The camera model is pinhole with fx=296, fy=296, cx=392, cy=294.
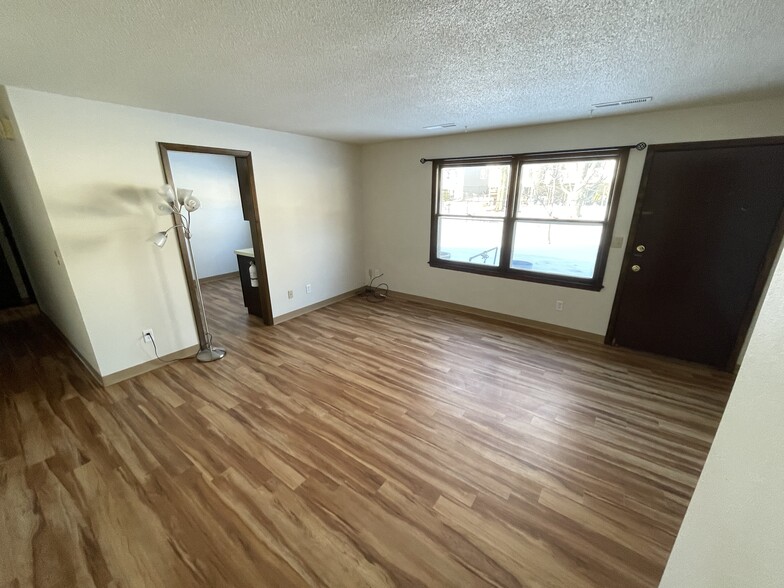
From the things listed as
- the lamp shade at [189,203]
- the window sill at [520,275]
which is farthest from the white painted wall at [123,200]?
the window sill at [520,275]

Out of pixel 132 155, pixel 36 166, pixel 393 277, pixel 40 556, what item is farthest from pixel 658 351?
pixel 36 166

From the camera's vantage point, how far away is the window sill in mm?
3447

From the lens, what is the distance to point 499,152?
12.0 feet

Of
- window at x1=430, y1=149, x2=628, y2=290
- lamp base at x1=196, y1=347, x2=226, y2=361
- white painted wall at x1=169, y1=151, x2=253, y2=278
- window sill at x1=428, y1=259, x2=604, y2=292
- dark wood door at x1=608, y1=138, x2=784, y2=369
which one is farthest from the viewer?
white painted wall at x1=169, y1=151, x2=253, y2=278

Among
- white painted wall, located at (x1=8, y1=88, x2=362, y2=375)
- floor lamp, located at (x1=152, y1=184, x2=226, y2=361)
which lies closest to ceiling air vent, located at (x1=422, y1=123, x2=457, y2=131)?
white painted wall, located at (x1=8, y1=88, x2=362, y2=375)

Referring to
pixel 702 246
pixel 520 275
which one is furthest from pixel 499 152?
pixel 702 246

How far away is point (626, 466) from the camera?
1.90 metres

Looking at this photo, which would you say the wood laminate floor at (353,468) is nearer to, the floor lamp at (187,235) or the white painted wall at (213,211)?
the floor lamp at (187,235)

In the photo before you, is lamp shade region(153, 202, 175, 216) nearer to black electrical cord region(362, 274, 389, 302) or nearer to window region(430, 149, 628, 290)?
black electrical cord region(362, 274, 389, 302)

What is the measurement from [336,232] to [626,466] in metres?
4.23

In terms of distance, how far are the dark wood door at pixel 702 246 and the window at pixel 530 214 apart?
0.33 metres

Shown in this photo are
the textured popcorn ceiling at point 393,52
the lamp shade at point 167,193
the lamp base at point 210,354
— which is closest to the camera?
the textured popcorn ceiling at point 393,52

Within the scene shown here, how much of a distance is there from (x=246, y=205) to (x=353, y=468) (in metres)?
3.26

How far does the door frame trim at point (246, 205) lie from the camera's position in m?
2.84
